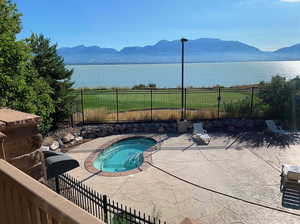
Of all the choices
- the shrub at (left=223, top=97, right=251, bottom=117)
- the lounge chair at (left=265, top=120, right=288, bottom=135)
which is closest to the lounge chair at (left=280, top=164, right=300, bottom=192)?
the lounge chair at (left=265, top=120, right=288, bottom=135)

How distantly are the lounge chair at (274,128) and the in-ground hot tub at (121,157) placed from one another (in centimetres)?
578

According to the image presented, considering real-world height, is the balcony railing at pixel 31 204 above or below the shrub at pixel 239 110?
above

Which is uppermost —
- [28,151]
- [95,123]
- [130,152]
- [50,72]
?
[50,72]

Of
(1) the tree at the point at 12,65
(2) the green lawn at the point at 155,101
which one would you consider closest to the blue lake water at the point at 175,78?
(2) the green lawn at the point at 155,101

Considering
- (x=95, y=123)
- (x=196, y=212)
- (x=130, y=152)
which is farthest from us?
(x=95, y=123)

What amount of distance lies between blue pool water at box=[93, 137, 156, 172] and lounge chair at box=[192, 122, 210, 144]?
2.07 meters

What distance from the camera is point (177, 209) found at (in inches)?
203

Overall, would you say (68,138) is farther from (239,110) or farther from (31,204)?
(239,110)

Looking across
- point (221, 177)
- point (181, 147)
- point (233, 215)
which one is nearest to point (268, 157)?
point (221, 177)

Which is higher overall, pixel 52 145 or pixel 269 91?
pixel 269 91

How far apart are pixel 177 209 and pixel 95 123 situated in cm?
766

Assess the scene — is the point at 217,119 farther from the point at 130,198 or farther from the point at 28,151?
the point at 28,151

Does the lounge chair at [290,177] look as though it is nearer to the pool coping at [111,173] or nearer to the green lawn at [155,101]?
the pool coping at [111,173]

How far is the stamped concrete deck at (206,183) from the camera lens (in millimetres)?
4988
